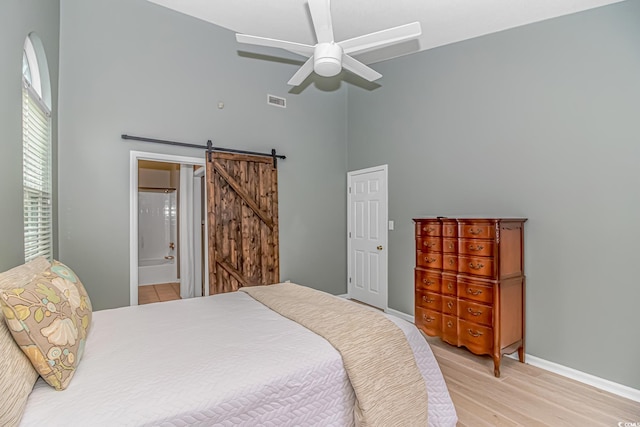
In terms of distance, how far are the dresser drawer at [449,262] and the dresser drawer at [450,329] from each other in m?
0.44

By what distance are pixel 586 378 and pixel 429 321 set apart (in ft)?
4.03

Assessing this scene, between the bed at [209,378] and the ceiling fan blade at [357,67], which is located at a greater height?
the ceiling fan blade at [357,67]

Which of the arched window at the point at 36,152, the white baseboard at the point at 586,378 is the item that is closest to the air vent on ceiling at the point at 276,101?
the arched window at the point at 36,152

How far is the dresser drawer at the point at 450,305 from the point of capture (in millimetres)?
2969

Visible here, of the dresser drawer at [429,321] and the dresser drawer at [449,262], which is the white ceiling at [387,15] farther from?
the dresser drawer at [429,321]

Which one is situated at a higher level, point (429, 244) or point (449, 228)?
point (449, 228)

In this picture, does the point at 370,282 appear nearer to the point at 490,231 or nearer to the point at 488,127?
the point at 490,231

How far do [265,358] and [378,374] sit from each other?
1.76 feet

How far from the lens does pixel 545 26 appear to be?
283 cm

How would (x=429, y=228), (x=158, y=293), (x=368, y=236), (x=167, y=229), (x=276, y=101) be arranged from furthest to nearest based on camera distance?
(x=167, y=229), (x=158, y=293), (x=368, y=236), (x=276, y=101), (x=429, y=228)

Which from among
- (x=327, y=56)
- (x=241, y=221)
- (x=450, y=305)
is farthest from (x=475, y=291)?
(x=241, y=221)

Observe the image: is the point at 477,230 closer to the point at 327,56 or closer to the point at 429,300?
the point at 429,300

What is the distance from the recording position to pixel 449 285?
3021mm

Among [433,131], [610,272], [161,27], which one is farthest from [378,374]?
[161,27]
